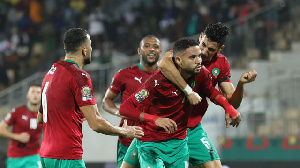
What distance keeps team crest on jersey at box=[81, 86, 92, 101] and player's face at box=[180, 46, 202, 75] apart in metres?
1.19

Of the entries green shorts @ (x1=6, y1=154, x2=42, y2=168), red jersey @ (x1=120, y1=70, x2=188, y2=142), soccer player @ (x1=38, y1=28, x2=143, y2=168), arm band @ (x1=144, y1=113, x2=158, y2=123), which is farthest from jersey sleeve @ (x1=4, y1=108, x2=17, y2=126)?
arm band @ (x1=144, y1=113, x2=158, y2=123)

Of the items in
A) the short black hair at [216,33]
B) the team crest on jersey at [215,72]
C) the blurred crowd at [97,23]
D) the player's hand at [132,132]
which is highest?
the blurred crowd at [97,23]

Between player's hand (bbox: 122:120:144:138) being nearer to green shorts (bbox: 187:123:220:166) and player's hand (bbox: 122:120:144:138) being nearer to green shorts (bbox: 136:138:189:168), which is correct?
green shorts (bbox: 136:138:189:168)

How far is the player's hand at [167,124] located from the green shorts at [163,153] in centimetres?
43

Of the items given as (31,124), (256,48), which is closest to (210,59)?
(31,124)

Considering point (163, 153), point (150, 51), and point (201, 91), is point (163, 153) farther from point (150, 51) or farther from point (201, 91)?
point (150, 51)

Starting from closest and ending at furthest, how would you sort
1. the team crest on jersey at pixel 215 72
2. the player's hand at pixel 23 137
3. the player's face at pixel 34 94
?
the team crest on jersey at pixel 215 72
the player's hand at pixel 23 137
the player's face at pixel 34 94

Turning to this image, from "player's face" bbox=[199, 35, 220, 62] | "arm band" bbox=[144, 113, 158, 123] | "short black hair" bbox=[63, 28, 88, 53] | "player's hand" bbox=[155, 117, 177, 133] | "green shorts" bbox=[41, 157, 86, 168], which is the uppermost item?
"player's face" bbox=[199, 35, 220, 62]

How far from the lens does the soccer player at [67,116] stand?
522cm

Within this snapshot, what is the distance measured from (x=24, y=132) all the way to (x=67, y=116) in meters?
4.30

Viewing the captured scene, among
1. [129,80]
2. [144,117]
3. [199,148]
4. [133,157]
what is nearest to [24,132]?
[129,80]

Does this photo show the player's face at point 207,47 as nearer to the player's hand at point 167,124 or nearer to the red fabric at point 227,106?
the red fabric at point 227,106

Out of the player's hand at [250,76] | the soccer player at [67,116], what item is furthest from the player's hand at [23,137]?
the player's hand at [250,76]

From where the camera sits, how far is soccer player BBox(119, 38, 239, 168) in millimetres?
5848
